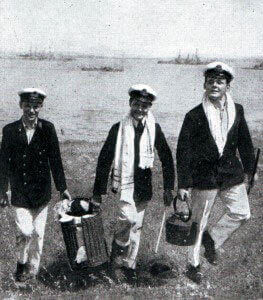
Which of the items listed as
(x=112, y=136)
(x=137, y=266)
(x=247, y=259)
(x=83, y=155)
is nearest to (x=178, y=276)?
(x=137, y=266)

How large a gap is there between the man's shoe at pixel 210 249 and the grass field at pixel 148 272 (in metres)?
0.11

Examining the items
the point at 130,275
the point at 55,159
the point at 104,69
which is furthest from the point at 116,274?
the point at 104,69

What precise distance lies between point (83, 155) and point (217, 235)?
541 cm

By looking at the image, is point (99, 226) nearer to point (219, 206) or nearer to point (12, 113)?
point (219, 206)

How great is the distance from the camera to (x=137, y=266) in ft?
18.4

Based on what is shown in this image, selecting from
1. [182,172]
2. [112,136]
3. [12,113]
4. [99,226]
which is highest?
[112,136]

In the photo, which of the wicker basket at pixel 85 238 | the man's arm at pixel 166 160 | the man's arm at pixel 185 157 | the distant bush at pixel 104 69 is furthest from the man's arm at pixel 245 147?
the distant bush at pixel 104 69

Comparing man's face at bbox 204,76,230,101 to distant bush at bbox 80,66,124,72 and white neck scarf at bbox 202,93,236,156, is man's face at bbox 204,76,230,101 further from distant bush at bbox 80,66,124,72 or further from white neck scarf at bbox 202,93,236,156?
distant bush at bbox 80,66,124,72

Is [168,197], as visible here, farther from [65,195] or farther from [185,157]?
[65,195]

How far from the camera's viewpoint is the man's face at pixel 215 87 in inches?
195

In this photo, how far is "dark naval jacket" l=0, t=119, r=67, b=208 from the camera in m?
4.84

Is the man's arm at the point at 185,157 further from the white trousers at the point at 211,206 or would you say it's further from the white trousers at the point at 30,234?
the white trousers at the point at 30,234

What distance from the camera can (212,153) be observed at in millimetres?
5000

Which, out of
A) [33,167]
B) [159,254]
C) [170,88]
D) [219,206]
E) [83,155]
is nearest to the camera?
[33,167]
